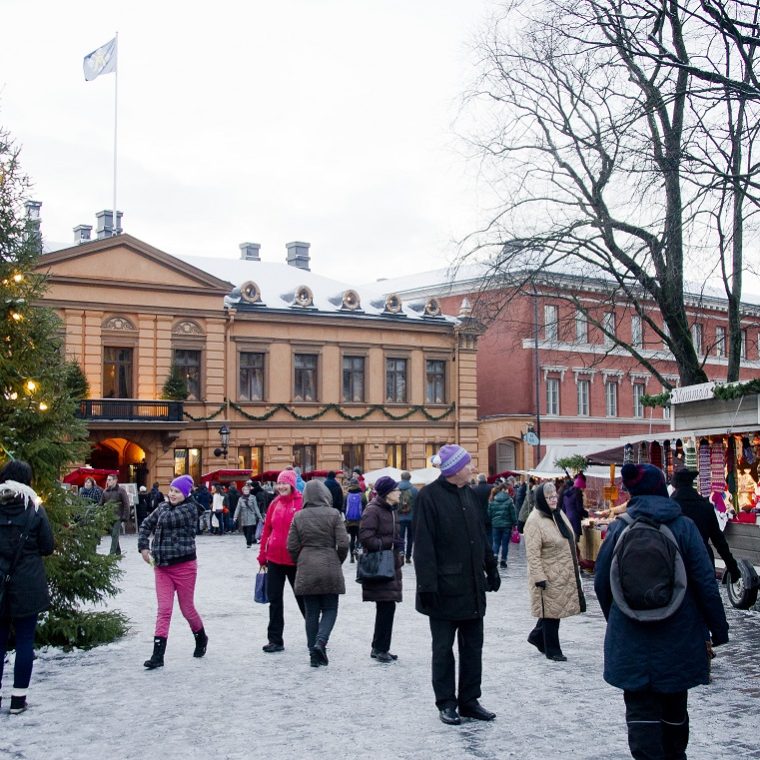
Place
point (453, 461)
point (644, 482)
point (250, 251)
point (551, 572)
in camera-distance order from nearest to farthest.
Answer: point (644, 482), point (453, 461), point (551, 572), point (250, 251)

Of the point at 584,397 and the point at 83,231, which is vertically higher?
the point at 83,231

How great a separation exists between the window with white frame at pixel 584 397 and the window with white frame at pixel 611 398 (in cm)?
146

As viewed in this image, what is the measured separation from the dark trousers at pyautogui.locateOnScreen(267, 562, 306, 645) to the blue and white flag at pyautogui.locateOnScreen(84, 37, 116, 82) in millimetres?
35460

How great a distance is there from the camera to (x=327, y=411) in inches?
1758

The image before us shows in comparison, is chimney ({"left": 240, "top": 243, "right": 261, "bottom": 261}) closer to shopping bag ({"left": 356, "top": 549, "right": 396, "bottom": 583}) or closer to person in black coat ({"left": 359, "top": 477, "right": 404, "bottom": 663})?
person in black coat ({"left": 359, "top": 477, "right": 404, "bottom": 663})

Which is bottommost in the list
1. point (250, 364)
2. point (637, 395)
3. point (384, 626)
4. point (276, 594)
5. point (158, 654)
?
point (158, 654)

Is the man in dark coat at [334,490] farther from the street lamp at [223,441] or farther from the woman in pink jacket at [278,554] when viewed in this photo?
the street lamp at [223,441]

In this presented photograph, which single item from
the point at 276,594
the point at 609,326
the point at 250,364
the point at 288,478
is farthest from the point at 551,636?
the point at 250,364

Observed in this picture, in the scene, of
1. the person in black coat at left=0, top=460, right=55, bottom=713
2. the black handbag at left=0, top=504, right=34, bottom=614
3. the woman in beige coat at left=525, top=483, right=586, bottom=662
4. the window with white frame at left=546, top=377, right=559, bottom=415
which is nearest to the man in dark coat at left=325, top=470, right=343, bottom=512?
the woman in beige coat at left=525, top=483, right=586, bottom=662

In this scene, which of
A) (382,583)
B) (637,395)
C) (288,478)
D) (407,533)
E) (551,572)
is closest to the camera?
(382,583)

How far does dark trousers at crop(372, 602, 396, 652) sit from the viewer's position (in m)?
10.6

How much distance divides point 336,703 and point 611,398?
48494mm

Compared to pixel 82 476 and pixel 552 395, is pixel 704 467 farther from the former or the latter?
pixel 552 395

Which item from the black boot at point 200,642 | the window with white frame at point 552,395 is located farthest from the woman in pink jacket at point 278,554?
the window with white frame at point 552,395
